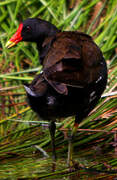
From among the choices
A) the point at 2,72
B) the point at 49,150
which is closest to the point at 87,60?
the point at 49,150

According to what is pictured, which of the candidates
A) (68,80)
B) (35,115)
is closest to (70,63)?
(68,80)

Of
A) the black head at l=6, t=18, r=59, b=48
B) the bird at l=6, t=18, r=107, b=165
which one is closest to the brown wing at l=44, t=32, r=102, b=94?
the bird at l=6, t=18, r=107, b=165

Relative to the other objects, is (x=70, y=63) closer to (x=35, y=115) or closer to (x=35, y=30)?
→ (x=35, y=30)

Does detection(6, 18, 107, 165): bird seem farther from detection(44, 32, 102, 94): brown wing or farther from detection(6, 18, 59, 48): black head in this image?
detection(6, 18, 59, 48): black head

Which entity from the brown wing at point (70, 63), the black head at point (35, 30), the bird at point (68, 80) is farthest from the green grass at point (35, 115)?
the brown wing at point (70, 63)

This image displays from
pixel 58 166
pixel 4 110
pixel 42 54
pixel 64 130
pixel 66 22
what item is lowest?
pixel 58 166

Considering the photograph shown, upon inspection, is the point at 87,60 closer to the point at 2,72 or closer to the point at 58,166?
the point at 58,166
